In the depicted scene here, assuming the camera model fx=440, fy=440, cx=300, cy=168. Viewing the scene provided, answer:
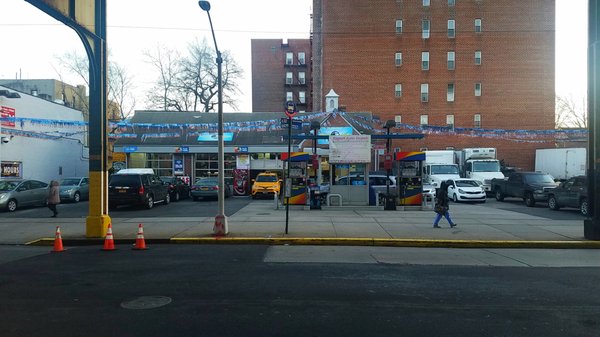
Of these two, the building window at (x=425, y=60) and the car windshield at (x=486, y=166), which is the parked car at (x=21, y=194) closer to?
the car windshield at (x=486, y=166)

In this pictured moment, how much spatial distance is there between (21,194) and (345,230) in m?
16.1

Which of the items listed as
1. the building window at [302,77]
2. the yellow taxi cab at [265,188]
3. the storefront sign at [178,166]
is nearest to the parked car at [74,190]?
the storefront sign at [178,166]

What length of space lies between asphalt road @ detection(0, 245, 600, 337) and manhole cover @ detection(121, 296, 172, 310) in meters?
0.03

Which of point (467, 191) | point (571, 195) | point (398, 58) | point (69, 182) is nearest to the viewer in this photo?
point (571, 195)

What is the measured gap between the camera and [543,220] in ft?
51.3

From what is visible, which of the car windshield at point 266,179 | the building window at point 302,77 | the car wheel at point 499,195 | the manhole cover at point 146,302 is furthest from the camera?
the building window at point 302,77

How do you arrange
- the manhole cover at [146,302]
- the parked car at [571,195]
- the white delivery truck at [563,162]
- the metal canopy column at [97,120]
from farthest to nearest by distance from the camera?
the white delivery truck at [563,162]
the parked car at [571,195]
the metal canopy column at [97,120]
the manhole cover at [146,302]

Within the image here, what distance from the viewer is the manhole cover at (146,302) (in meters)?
5.73

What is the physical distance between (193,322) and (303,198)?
47.5ft

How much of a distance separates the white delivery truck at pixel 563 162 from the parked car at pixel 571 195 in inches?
303

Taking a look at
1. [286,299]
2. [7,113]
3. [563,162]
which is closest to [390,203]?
[286,299]

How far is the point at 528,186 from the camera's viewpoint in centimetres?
2172

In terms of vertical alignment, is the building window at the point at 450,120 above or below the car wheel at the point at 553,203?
above

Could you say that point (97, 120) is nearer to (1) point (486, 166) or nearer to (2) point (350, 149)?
(2) point (350, 149)
